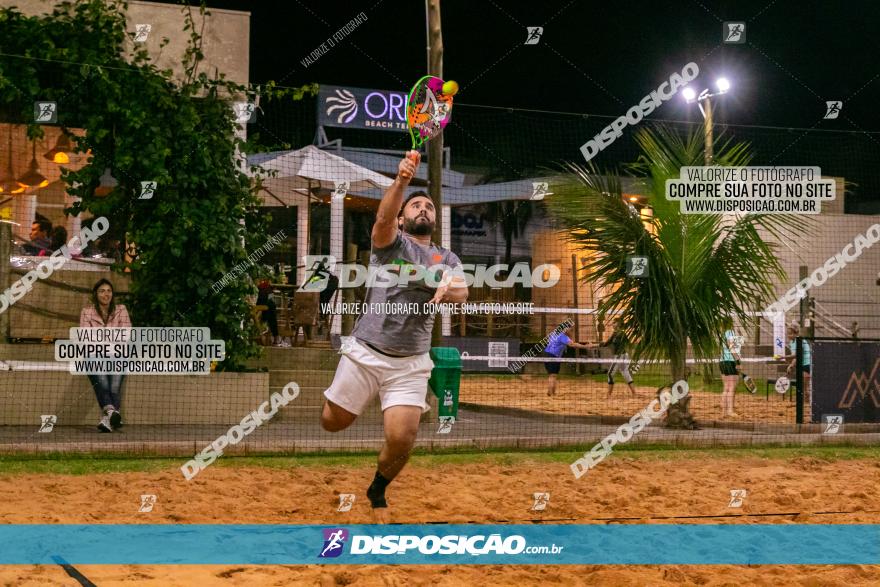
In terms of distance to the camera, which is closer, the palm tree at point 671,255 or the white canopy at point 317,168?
the palm tree at point 671,255

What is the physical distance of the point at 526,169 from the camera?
2178 centimetres

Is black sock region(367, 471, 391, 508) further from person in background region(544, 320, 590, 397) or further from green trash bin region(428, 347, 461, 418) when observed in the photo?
person in background region(544, 320, 590, 397)

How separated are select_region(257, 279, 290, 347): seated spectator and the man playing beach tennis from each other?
8.43 metres

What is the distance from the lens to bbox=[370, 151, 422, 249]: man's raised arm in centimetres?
504

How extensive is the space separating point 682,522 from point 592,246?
6.06 metres

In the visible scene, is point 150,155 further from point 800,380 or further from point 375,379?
point 800,380

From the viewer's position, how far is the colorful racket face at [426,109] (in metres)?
5.62

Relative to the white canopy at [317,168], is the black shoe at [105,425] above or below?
below

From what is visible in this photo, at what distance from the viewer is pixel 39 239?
42.5 ft

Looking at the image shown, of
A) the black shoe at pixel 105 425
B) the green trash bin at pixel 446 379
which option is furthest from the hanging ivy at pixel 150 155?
the green trash bin at pixel 446 379

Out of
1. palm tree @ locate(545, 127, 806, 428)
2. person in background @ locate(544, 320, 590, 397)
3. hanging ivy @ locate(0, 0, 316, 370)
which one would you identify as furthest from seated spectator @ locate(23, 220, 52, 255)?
person in background @ locate(544, 320, 590, 397)

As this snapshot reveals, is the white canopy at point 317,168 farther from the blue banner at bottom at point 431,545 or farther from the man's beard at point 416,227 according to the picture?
the blue banner at bottom at point 431,545

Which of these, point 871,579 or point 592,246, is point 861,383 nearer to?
point 592,246

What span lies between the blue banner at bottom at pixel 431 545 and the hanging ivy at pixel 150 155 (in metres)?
6.21
